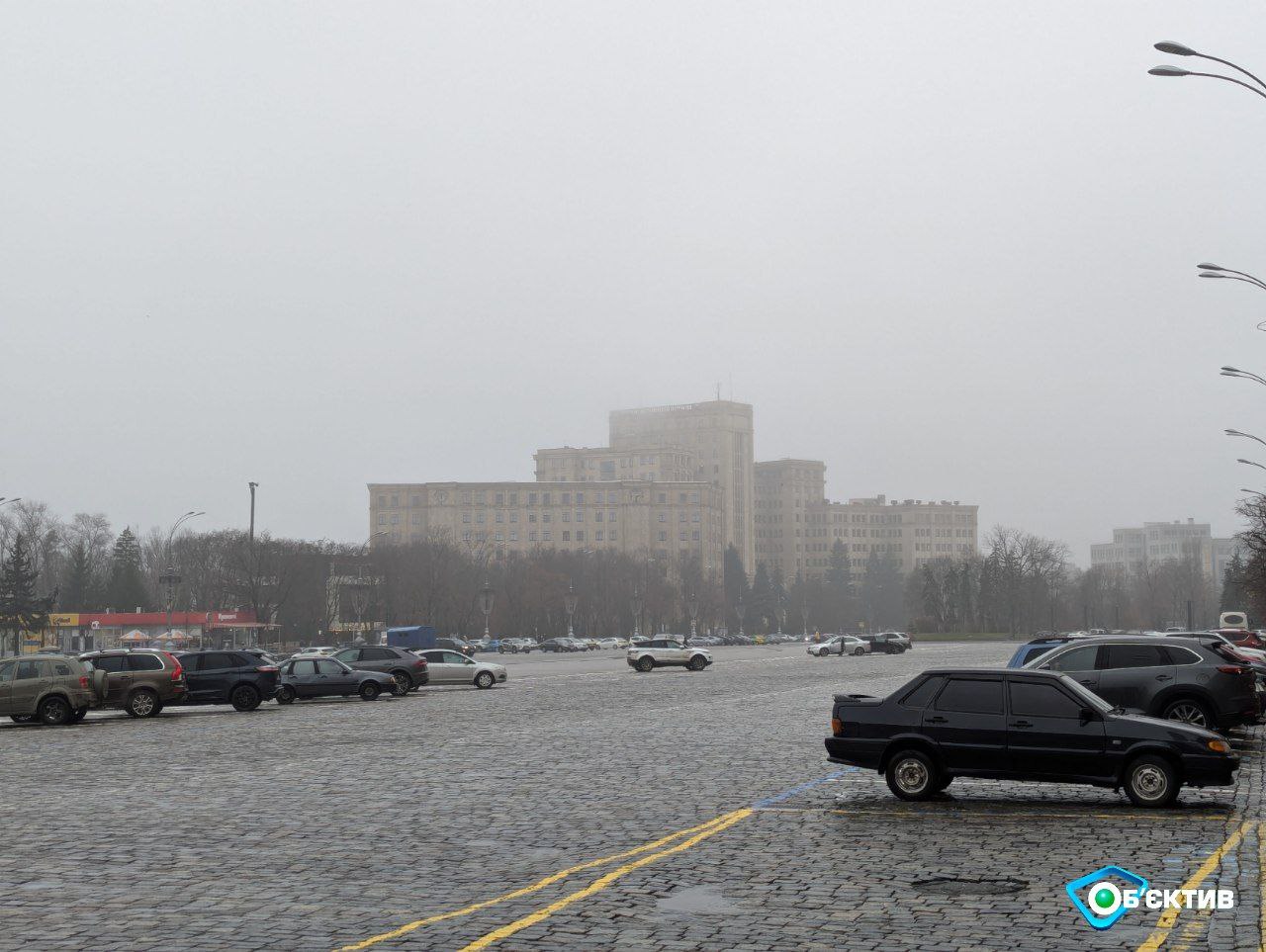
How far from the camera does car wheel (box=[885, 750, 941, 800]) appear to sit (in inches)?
635

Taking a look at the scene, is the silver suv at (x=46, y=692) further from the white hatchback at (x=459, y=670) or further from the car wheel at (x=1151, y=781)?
the car wheel at (x=1151, y=781)

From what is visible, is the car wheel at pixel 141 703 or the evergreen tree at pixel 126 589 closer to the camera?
the car wheel at pixel 141 703

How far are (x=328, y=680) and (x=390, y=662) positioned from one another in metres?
3.56

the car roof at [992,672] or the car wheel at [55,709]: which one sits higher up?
the car roof at [992,672]

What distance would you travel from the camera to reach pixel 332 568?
128625 mm

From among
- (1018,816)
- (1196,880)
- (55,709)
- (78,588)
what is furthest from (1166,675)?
(78,588)

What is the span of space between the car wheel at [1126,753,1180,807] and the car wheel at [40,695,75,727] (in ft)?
83.1

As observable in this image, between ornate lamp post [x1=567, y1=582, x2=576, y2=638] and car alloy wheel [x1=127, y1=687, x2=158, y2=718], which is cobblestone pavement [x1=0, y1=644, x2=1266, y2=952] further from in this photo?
ornate lamp post [x1=567, y1=582, x2=576, y2=638]

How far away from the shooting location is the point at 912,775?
1631 centimetres

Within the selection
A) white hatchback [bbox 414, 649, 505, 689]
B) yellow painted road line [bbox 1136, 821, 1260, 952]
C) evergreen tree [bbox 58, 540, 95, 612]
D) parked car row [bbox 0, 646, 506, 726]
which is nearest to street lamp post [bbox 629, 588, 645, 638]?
evergreen tree [bbox 58, 540, 95, 612]
